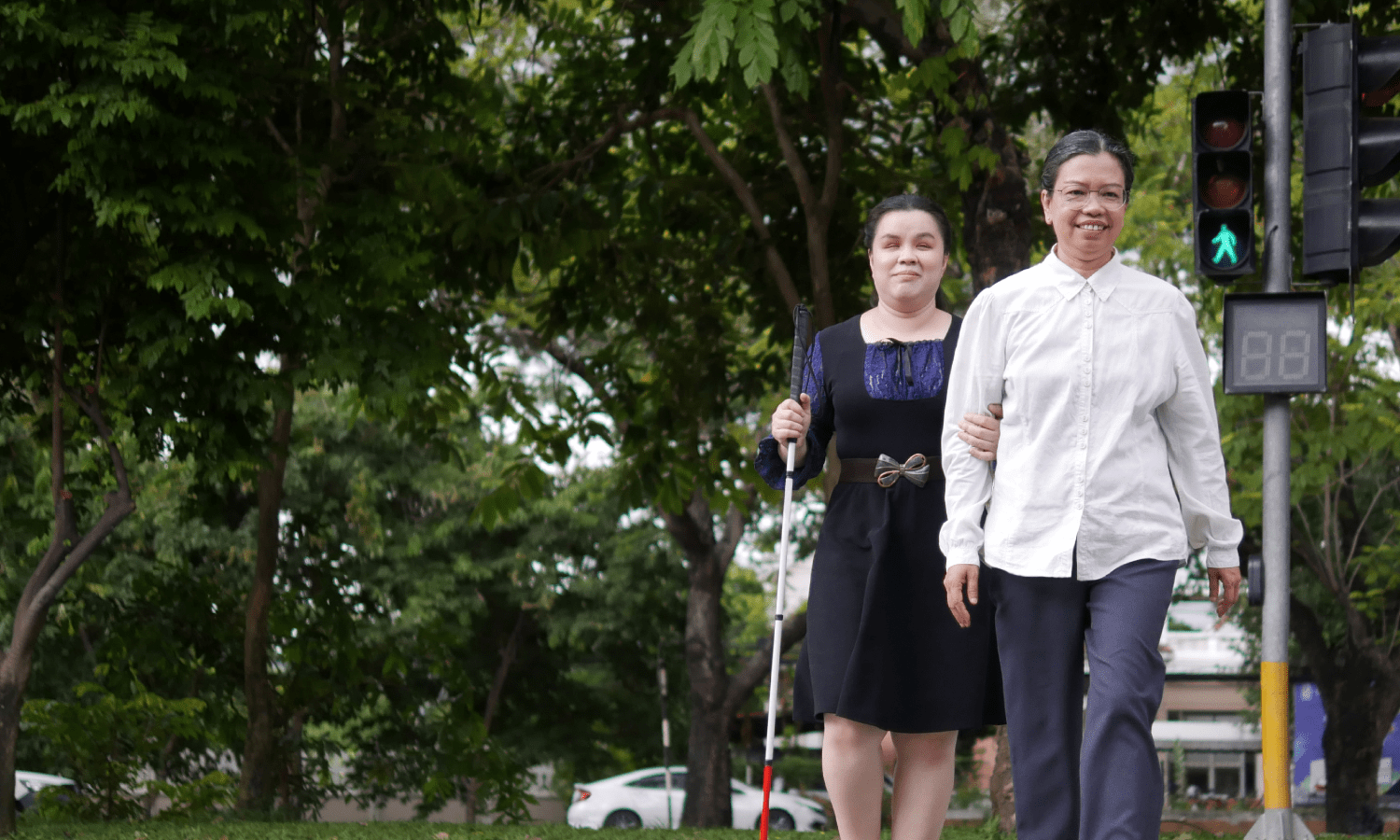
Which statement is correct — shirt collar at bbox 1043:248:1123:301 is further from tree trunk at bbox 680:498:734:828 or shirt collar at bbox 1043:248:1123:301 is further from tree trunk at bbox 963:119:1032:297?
tree trunk at bbox 680:498:734:828

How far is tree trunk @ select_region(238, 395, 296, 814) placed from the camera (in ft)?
36.0

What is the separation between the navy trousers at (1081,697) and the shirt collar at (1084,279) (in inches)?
26.5

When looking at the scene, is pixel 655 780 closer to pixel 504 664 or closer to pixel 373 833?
pixel 504 664

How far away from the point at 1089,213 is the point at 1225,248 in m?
2.87

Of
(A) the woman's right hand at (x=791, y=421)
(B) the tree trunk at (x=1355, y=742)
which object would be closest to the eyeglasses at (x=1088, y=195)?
(A) the woman's right hand at (x=791, y=421)

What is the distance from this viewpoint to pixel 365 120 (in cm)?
1002

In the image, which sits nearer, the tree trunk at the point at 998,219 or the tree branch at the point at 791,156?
the tree trunk at the point at 998,219

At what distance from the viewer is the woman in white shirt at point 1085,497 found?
3.30m

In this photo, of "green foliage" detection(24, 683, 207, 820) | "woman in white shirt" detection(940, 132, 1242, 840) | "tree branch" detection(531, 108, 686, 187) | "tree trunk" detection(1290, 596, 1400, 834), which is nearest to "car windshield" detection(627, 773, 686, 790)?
"tree trunk" detection(1290, 596, 1400, 834)

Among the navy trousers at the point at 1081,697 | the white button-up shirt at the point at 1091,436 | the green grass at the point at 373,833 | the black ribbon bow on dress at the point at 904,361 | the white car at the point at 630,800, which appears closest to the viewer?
the navy trousers at the point at 1081,697

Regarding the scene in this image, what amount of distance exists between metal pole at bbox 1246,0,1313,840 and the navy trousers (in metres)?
2.96

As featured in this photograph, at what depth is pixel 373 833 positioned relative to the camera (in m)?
7.37

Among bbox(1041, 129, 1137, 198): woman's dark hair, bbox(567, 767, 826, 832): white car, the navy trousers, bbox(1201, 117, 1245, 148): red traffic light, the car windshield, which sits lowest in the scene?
bbox(567, 767, 826, 832): white car

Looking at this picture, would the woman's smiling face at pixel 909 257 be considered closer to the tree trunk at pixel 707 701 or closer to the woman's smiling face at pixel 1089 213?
the woman's smiling face at pixel 1089 213
